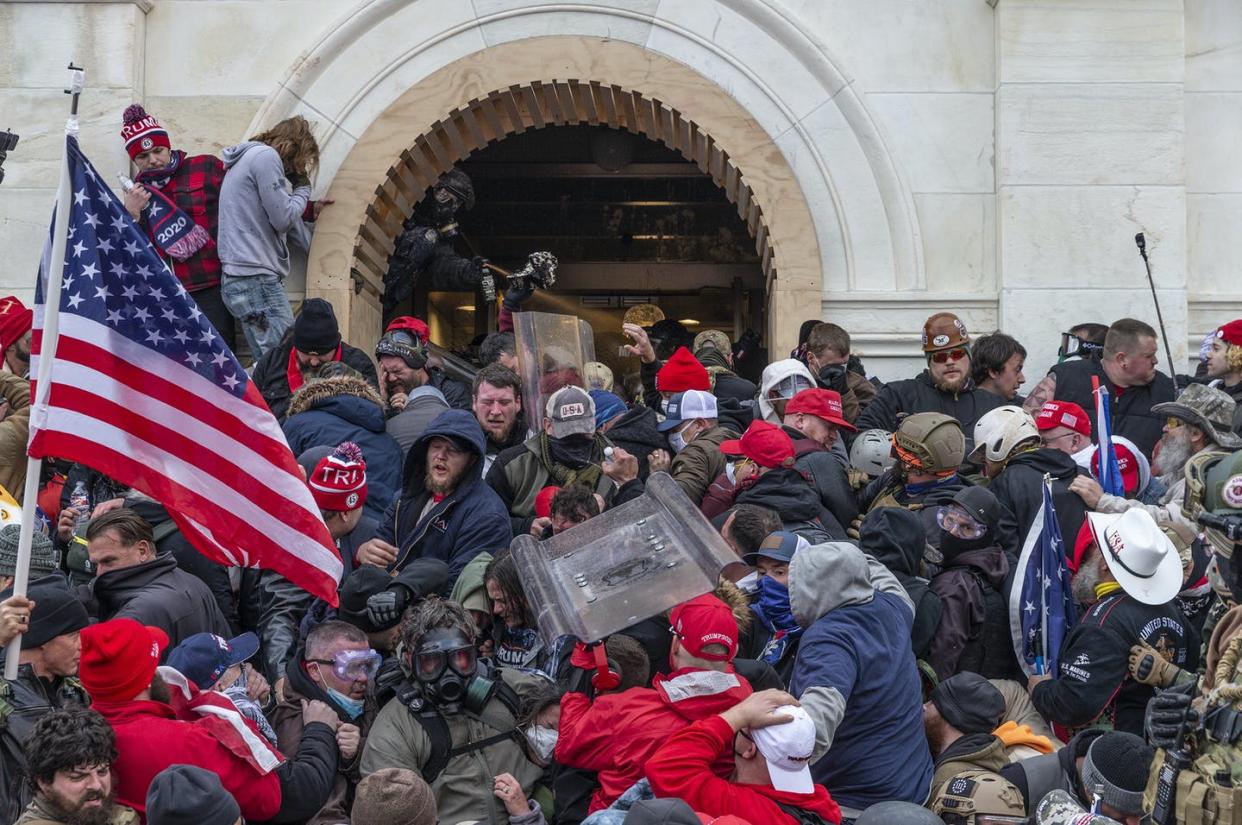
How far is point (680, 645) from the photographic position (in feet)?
22.3

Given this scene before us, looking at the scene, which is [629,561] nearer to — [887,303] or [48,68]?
[887,303]

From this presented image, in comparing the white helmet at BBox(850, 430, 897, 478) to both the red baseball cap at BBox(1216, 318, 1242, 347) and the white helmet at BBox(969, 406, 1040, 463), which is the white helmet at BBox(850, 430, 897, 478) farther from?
the red baseball cap at BBox(1216, 318, 1242, 347)

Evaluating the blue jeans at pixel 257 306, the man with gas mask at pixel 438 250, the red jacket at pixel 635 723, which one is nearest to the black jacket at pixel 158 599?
the red jacket at pixel 635 723

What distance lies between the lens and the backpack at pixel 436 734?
6.97 m

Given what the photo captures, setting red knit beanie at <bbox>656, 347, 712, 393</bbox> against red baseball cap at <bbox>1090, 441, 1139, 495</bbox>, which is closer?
red baseball cap at <bbox>1090, 441, 1139, 495</bbox>

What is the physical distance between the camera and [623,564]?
7.34 meters

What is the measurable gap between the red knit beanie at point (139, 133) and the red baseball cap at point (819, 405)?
4964 mm

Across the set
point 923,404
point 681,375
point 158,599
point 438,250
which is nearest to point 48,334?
point 158,599

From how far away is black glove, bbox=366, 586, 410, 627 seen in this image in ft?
25.3

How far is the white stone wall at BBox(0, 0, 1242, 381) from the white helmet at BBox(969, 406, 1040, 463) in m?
3.14

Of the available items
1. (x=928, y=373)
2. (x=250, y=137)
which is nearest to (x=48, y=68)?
(x=250, y=137)

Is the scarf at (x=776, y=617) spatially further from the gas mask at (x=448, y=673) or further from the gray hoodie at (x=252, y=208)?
the gray hoodie at (x=252, y=208)

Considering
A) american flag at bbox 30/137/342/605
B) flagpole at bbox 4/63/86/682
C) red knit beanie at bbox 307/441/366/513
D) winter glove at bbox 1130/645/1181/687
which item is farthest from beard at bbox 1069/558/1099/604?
flagpole at bbox 4/63/86/682

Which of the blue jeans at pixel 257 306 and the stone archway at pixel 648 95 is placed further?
the stone archway at pixel 648 95
